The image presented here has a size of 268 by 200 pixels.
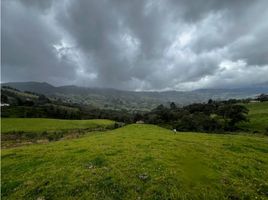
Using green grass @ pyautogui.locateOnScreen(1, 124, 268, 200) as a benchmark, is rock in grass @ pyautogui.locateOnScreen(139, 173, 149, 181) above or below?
above

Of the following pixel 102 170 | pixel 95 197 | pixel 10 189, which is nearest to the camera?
pixel 95 197

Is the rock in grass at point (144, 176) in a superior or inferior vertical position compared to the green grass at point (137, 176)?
superior

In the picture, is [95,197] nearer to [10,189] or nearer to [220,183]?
[10,189]

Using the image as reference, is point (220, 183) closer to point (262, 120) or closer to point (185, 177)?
point (185, 177)

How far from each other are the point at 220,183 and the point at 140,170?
616 cm

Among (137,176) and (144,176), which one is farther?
(137,176)

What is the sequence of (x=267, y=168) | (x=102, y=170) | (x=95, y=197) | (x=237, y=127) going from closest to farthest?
(x=95, y=197) < (x=102, y=170) < (x=267, y=168) < (x=237, y=127)

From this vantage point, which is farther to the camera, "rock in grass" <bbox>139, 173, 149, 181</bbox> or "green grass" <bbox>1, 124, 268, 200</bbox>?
"rock in grass" <bbox>139, 173, 149, 181</bbox>

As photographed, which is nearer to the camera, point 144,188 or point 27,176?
point 144,188

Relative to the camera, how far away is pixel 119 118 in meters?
198

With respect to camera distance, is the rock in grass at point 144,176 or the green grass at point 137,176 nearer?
the green grass at point 137,176

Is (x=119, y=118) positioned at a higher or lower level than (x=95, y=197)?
lower

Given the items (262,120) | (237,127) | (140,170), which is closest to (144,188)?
(140,170)

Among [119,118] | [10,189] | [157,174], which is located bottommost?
[119,118]
